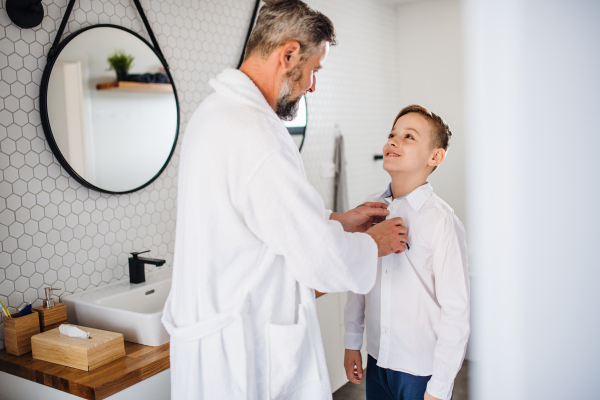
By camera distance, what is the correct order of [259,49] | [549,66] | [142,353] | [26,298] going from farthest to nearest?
[26,298], [142,353], [259,49], [549,66]

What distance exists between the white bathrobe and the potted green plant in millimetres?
869

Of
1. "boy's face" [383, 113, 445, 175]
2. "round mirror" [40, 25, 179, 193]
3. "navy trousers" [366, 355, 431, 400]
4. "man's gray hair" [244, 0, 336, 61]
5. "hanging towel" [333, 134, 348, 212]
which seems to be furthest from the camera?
"hanging towel" [333, 134, 348, 212]

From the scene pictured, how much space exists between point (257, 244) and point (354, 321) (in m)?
0.59

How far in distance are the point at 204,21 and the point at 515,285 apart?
6.17 feet

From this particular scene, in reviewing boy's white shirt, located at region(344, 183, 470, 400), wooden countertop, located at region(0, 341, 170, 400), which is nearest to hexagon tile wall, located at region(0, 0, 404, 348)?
wooden countertop, located at region(0, 341, 170, 400)

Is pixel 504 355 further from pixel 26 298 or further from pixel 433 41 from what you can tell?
pixel 433 41

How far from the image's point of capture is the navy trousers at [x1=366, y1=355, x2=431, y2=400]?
132 cm

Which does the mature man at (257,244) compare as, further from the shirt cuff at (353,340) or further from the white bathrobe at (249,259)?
the shirt cuff at (353,340)

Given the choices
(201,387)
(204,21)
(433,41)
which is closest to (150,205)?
(204,21)

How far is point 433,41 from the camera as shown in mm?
3758

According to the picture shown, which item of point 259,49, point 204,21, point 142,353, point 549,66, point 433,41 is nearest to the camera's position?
point 549,66

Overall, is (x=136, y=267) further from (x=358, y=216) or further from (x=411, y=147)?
(x=411, y=147)

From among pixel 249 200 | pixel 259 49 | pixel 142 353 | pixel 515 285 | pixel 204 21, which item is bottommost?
pixel 142 353

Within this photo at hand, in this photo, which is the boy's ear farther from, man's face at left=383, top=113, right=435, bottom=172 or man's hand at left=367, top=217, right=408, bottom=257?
man's hand at left=367, top=217, right=408, bottom=257
